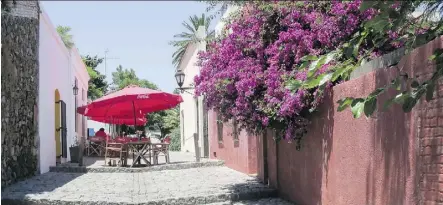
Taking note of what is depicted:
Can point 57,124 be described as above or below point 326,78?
below

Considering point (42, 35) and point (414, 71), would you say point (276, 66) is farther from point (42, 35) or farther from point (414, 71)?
point (42, 35)

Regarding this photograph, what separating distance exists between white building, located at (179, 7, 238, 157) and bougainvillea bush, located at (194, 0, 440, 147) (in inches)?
253

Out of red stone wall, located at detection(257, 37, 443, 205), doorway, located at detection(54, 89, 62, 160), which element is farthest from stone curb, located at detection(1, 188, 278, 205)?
doorway, located at detection(54, 89, 62, 160)

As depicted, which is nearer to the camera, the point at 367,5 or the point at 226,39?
the point at 367,5

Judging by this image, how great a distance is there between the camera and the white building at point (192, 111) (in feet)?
61.5

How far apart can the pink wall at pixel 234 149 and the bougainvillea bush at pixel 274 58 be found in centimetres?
175

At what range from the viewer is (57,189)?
32.1 ft

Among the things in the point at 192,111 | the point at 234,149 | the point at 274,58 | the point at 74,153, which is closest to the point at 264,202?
the point at 274,58

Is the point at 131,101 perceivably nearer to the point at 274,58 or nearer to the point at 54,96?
the point at 54,96

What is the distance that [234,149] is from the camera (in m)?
13.9

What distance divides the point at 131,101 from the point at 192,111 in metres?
8.04

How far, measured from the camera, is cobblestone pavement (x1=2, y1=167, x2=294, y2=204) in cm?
875

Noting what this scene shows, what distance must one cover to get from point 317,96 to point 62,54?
36.3ft

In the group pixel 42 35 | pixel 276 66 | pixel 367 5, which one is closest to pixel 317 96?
pixel 276 66
